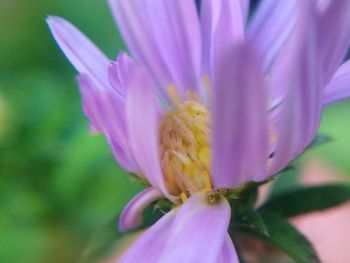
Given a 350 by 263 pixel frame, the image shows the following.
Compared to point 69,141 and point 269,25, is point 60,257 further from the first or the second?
point 269,25

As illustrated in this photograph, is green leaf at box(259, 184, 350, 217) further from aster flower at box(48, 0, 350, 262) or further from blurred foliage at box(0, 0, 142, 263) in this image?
blurred foliage at box(0, 0, 142, 263)

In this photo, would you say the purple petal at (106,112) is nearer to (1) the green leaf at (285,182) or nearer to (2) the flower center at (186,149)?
(2) the flower center at (186,149)

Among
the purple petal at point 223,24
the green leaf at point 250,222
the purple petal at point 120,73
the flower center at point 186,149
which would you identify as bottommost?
the green leaf at point 250,222

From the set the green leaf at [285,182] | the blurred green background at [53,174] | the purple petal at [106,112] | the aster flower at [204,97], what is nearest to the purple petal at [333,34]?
the aster flower at [204,97]

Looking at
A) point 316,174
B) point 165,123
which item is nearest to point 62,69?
point 316,174

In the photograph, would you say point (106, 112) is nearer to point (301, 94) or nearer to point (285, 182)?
point (301, 94)

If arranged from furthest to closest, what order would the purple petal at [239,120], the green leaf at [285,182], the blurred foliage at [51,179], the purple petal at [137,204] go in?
the blurred foliage at [51,179] < the green leaf at [285,182] < the purple petal at [137,204] < the purple petal at [239,120]

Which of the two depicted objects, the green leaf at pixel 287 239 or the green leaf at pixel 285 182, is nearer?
the green leaf at pixel 287 239

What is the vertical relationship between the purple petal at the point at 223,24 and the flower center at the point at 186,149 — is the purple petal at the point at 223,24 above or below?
above
